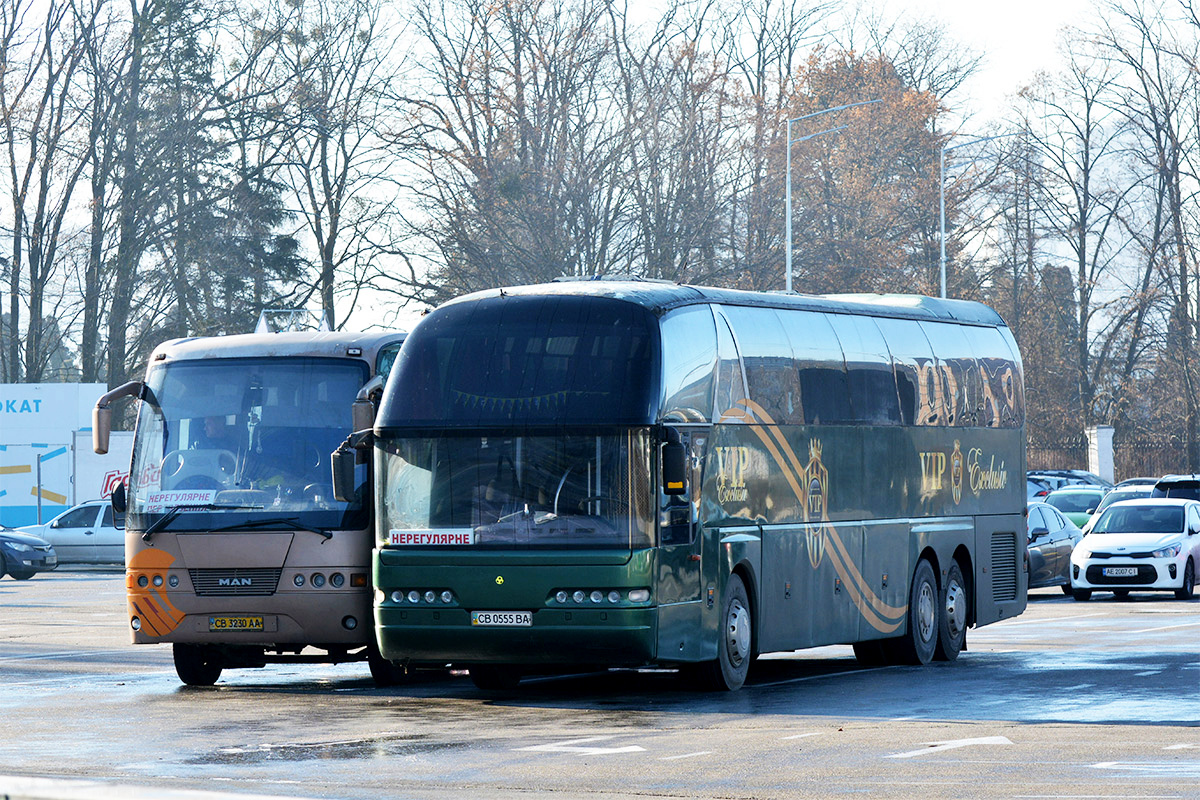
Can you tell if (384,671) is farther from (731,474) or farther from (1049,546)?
(1049,546)

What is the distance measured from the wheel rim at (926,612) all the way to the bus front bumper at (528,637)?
5154mm

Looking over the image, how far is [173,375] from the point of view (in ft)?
54.1

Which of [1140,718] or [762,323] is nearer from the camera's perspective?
[1140,718]

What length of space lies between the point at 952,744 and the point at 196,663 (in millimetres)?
7625

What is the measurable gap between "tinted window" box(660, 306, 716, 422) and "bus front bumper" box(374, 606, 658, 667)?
63.3 inches

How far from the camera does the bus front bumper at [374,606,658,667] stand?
14016mm

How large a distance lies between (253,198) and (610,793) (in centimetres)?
4583

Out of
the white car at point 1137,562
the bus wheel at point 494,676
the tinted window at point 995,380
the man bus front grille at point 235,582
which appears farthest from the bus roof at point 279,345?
the white car at point 1137,562

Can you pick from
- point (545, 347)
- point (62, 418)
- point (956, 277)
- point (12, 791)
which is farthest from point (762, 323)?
point (956, 277)

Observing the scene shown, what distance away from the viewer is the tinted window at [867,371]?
57.5ft

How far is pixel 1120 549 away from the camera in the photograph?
98.4 feet

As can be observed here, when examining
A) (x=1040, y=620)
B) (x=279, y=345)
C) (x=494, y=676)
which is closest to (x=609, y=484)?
(x=494, y=676)

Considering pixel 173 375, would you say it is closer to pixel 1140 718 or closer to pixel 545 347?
pixel 545 347

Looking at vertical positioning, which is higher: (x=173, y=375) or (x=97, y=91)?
(x=97, y=91)
